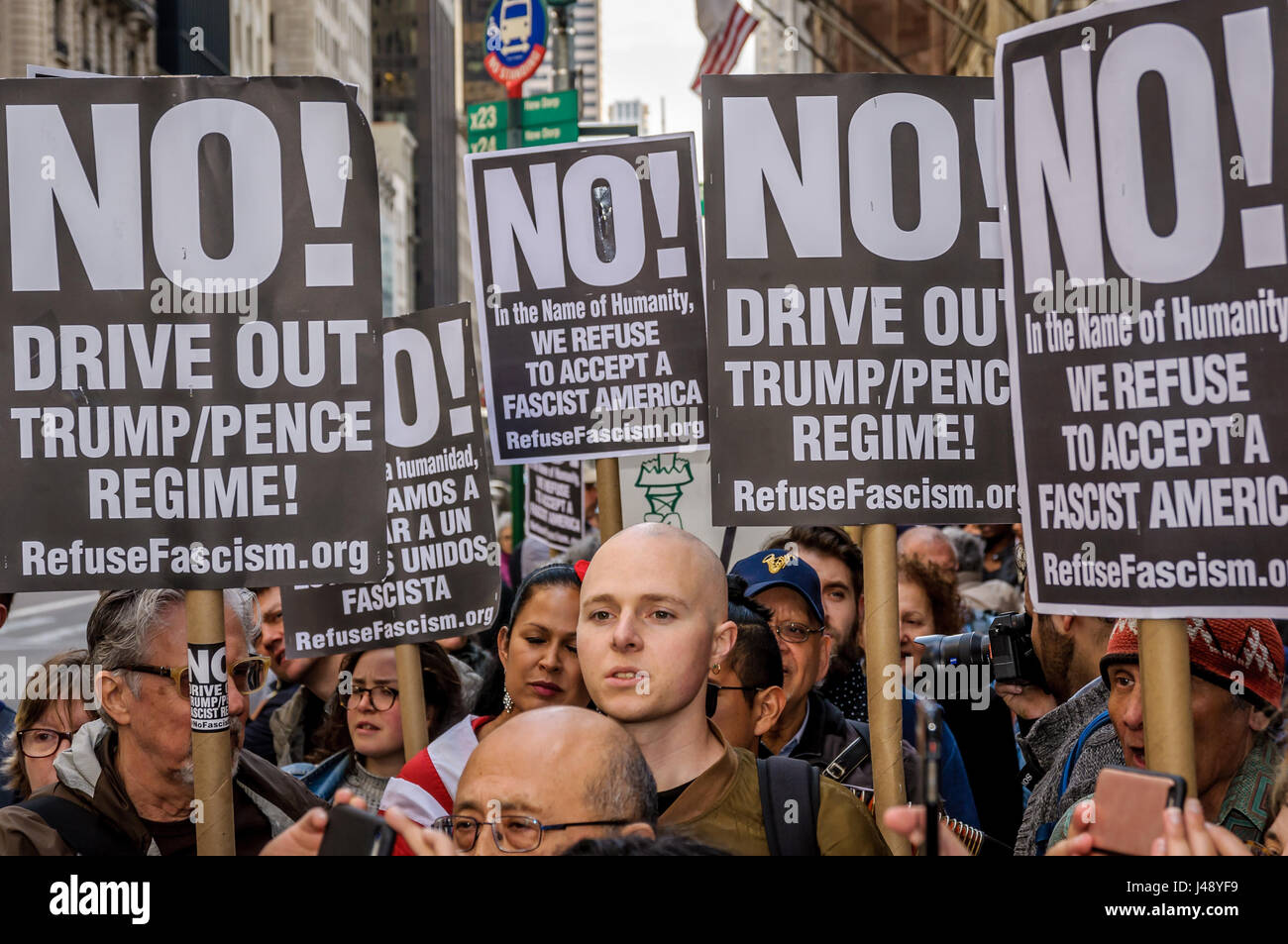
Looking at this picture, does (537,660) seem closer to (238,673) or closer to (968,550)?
(238,673)

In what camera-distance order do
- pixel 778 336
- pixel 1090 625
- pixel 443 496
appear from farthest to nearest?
1. pixel 443 496
2. pixel 1090 625
3. pixel 778 336

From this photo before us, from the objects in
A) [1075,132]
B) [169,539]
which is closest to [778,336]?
[1075,132]

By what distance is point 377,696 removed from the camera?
220 inches

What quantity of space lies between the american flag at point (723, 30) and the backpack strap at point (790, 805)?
16.1m

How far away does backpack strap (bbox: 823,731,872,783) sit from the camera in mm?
4363

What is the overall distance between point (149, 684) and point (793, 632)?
206 centimetres

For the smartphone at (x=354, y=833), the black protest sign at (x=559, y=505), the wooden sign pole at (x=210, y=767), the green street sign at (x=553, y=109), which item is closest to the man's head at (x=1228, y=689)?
the smartphone at (x=354, y=833)

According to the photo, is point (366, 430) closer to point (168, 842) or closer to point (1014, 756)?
point (168, 842)

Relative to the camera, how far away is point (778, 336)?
12.7 feet

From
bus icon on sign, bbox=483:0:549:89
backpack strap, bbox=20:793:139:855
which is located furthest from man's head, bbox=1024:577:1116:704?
bus icon on sign, bbox=483:0:549:89

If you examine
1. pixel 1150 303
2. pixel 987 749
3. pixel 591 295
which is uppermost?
pixel 591 295

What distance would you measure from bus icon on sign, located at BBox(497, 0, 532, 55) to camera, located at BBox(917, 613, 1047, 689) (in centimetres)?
1238

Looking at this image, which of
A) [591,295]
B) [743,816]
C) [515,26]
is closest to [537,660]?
[743,816]

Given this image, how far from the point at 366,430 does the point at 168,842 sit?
46.6 inches
